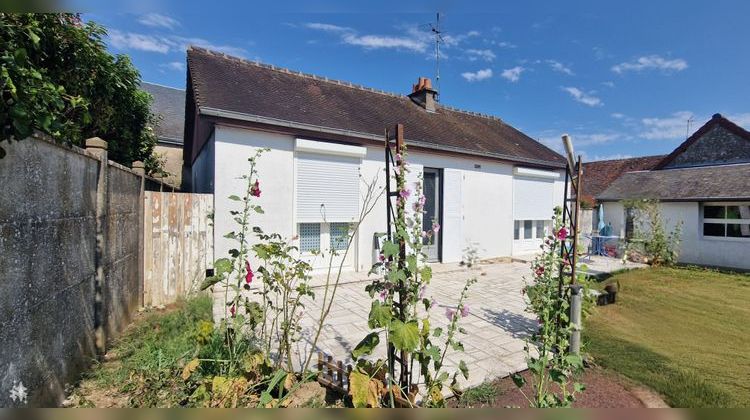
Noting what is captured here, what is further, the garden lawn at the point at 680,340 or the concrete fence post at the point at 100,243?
the concrete fence post at the point at 100,243

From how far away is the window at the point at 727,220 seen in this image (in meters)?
11.9

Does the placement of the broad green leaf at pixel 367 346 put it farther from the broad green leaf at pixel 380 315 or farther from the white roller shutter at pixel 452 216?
the white roller shutter at pixel 452 216

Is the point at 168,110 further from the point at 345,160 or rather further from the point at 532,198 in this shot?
the point at 532,198

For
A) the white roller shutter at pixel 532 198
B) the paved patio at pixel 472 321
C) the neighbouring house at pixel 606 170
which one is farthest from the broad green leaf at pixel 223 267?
the neighbouring house at pixel 606 170

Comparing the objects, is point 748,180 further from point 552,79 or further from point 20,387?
point 20,387

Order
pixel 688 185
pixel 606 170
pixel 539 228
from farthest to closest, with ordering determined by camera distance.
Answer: pixel 606 170 → pixel 688 185 → pixel 539 228

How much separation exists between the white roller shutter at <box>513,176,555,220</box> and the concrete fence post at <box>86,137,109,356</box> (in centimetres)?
1196

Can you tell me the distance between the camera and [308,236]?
330 inches

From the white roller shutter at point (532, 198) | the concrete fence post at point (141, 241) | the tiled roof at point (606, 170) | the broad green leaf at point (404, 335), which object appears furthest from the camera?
the tiled roof at point (606, 170)

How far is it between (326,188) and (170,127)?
46.9 ft

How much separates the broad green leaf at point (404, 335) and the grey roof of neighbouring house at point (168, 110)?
18035 millimetres

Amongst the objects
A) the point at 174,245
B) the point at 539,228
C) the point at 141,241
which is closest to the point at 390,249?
the point at 141,241

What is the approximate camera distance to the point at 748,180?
1238 centimetres

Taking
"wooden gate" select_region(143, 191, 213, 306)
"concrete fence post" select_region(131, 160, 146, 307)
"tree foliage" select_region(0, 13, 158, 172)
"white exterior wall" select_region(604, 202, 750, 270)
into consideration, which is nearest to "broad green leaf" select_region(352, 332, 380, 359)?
"tree foliage" select_region(0, 13, 158, 172)
